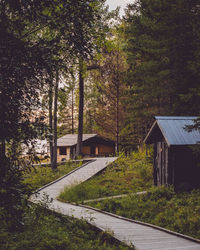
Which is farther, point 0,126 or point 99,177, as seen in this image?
point 99,177

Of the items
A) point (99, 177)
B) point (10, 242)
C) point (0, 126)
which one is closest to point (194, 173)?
point (99, 177)

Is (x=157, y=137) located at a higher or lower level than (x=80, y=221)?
higher

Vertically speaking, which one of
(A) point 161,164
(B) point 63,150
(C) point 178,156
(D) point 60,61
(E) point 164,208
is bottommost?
(E) point 164,208

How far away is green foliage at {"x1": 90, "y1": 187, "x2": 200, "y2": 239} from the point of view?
1097 cm

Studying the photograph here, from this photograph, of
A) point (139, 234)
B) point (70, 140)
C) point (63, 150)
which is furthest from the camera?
point (63, 150)

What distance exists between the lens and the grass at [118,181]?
16328 mm

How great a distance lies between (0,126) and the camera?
15.5 ft

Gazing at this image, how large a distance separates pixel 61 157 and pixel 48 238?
39476 mm

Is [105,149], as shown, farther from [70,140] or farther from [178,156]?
[178,156]

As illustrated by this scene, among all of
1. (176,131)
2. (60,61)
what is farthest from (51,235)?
(176,131)

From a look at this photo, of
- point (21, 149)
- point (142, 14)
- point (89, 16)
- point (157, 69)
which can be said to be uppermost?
point (142, 14)

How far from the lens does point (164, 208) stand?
13.2 m

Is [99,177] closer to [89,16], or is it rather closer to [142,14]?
[142,14]

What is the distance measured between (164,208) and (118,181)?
6.44 m
